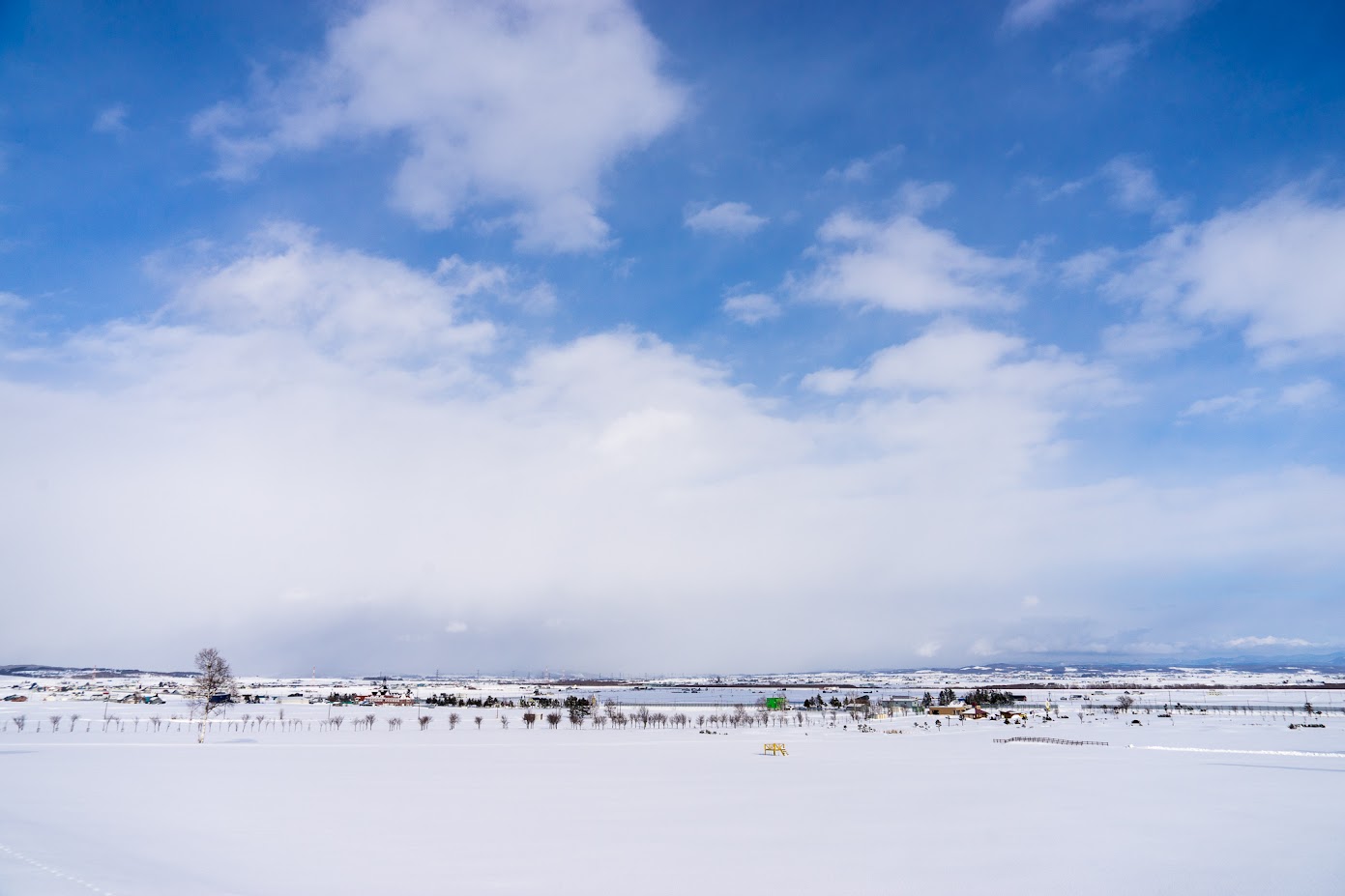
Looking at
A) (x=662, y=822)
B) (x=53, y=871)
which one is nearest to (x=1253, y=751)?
(x=662, y=822)

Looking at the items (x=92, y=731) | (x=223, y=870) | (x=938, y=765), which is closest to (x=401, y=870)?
(x=223, y=870)

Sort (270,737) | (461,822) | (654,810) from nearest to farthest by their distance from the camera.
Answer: (461,822)
(654,810)
(270,737)

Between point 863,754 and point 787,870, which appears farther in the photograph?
point 863,754

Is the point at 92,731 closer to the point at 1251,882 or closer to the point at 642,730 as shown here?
the point at 642,730

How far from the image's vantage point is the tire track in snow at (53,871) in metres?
14.9

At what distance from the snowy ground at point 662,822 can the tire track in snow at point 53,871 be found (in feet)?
0.36

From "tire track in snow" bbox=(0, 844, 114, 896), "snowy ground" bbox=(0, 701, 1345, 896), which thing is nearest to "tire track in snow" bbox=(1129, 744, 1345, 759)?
"snowy ground" bbox=(0, 701, 1345, 896)

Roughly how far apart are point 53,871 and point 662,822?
14512 millimetres

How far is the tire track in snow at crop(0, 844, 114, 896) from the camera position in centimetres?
1490

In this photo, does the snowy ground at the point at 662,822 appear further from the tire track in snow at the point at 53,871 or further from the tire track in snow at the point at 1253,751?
the tire track in snow at the point at 1253,751

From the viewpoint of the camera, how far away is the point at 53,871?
637 inches

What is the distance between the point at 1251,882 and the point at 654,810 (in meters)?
15.8

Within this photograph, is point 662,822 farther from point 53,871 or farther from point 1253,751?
point 1253,751

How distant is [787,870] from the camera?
17.7 meters
